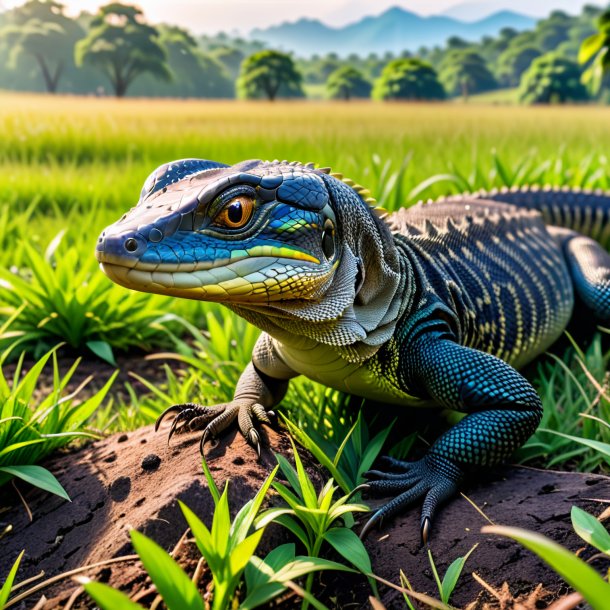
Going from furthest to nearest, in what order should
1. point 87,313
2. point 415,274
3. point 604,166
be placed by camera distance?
point 604,166
point 87,313
point 415,274

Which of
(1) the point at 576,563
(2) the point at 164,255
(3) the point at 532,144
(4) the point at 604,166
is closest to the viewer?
(1) the point at 576,563

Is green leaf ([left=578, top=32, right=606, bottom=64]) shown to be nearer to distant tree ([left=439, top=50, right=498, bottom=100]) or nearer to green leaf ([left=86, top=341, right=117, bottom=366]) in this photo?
green leaf ([left=86, top=341, right=117, bottom=366])

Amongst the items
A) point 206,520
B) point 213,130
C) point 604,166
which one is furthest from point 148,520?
point 213,130

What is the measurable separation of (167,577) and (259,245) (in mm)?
1006

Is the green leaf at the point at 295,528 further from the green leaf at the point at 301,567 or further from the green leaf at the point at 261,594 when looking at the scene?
the green leaf at the point at 261,594

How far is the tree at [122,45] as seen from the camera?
42.1m

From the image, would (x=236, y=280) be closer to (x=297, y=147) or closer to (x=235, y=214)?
(x=235, y=214)

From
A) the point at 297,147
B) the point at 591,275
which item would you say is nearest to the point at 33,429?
the point at 591,275

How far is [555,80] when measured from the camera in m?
47.6

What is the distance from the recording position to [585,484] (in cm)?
238

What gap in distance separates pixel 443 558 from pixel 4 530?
58.1 inches

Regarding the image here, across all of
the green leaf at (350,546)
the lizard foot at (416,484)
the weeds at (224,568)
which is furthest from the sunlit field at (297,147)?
the weeds at (224,568)

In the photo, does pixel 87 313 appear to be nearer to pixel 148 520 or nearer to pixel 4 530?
pixel 4 530

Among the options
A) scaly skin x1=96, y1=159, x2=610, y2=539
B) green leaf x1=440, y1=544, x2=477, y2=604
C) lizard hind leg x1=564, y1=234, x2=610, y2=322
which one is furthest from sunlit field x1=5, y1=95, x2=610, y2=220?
green leaf x1=440, y1=544, x2=477, y2=604
